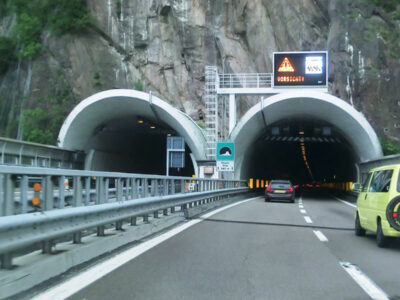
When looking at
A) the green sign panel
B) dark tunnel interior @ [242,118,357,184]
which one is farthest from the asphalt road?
dark tunnel interior @ [242,118,357,184]

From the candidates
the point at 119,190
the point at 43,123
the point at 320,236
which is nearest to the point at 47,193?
the point at 119,190

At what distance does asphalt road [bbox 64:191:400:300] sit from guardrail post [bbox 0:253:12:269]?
800 mm

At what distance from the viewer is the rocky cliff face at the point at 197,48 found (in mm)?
48375

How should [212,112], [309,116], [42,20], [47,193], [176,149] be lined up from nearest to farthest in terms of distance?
1. [47,193]
2. [176,149]
3. [309,116]
4. [212,112]
5. [42,20]

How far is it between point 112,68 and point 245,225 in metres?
37.9

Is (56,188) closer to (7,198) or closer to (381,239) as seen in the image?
(7,198)

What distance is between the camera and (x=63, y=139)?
3506 centimetres

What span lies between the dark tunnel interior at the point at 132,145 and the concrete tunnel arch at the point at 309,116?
20.5ft

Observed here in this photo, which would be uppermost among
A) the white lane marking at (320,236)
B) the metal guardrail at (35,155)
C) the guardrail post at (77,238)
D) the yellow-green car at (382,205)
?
the metal guardrail at (35,155)

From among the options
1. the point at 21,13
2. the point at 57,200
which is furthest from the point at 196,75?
the point at 57,200

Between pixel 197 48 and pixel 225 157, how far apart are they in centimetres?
2257

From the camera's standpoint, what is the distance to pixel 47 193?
6.79m

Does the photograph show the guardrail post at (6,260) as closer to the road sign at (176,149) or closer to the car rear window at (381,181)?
the car rear window at (381,181)

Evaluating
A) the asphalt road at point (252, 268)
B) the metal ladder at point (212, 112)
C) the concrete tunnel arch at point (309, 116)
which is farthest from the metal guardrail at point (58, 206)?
the metal ladder at point (212, 112)
